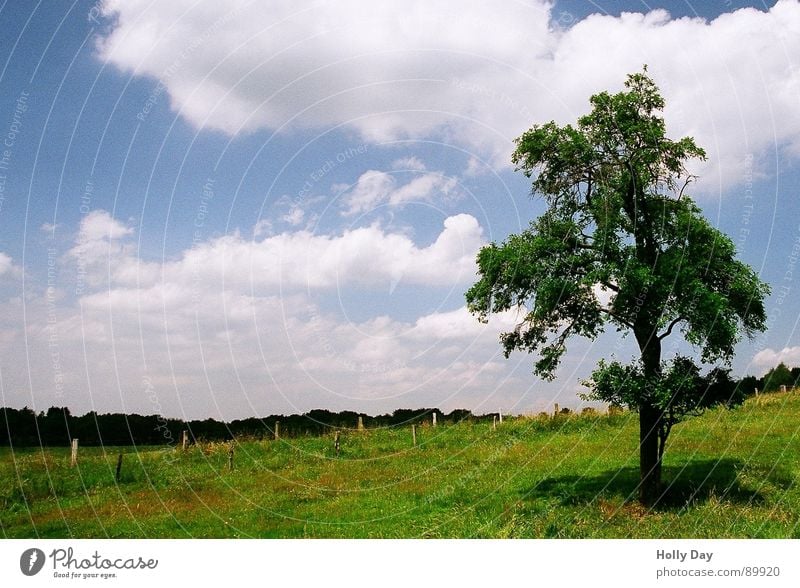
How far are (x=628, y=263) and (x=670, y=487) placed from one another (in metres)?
6.22

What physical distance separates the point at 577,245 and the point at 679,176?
2985mm

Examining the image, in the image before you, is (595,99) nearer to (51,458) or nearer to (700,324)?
(700,324)

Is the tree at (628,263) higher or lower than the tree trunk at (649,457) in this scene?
higher

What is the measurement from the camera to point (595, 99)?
15.9 metres

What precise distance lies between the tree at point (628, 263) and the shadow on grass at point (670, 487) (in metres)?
0.81

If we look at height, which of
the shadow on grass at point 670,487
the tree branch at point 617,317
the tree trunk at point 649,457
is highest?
the tree branch at point 617,317

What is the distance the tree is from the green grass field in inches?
93.9

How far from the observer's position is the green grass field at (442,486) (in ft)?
48.1
